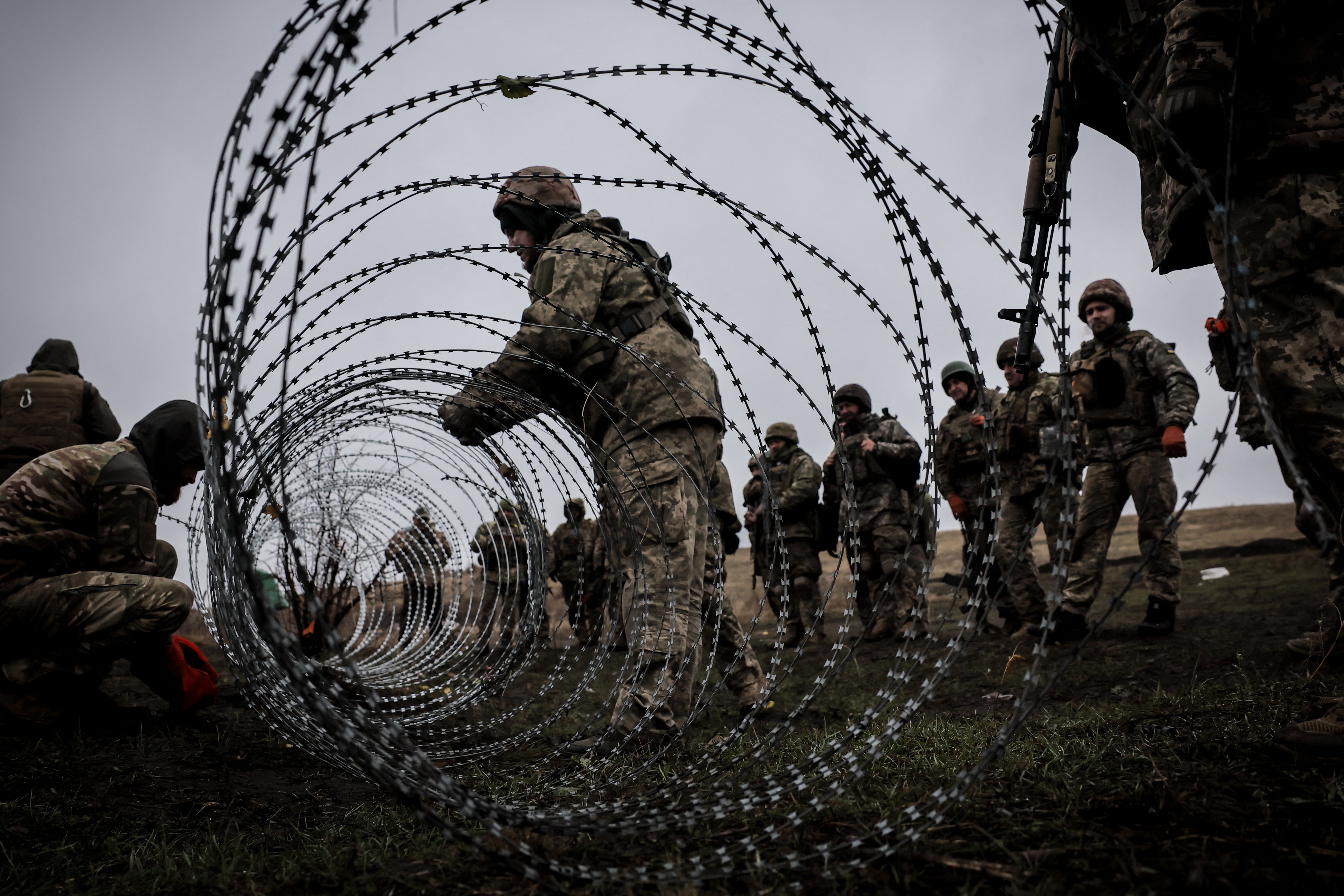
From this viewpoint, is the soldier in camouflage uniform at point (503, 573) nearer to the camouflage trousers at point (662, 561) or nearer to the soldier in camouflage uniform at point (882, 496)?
the camouflage trousers at point (662, 561)

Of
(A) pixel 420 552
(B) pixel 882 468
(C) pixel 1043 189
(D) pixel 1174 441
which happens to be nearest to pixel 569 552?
(A) pixel 420 552

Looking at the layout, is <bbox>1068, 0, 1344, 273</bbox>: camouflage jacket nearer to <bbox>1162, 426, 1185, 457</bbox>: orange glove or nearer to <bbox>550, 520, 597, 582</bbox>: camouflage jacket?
<bbox>1162, 426, 1185, 457</bbox>: orange glove

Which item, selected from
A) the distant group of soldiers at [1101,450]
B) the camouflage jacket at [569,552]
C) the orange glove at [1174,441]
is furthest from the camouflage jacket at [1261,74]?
the camouflage jacket at [569,552]

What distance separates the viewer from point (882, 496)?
8125 mm

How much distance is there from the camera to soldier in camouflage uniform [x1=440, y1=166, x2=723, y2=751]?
3.42 meters

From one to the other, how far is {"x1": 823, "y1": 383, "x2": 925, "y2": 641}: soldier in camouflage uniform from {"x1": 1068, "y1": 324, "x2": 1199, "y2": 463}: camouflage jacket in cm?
220

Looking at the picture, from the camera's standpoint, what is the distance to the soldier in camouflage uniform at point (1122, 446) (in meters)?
5.43

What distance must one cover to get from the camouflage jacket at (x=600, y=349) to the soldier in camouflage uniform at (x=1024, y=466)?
12.1ft

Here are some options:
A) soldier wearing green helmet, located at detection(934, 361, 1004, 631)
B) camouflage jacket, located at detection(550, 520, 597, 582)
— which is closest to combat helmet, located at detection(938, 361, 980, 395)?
soldier wearing green helmet, located at detection(934, 361, 1004, 631)

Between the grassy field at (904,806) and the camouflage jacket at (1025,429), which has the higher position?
the camouflage jacket at (1025,429)

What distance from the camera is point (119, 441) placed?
4.33 meters

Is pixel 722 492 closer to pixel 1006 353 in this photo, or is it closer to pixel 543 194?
pixel 543 194

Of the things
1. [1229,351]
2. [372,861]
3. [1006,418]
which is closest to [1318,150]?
[1229,351]

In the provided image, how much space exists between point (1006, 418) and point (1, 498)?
6.74 m
